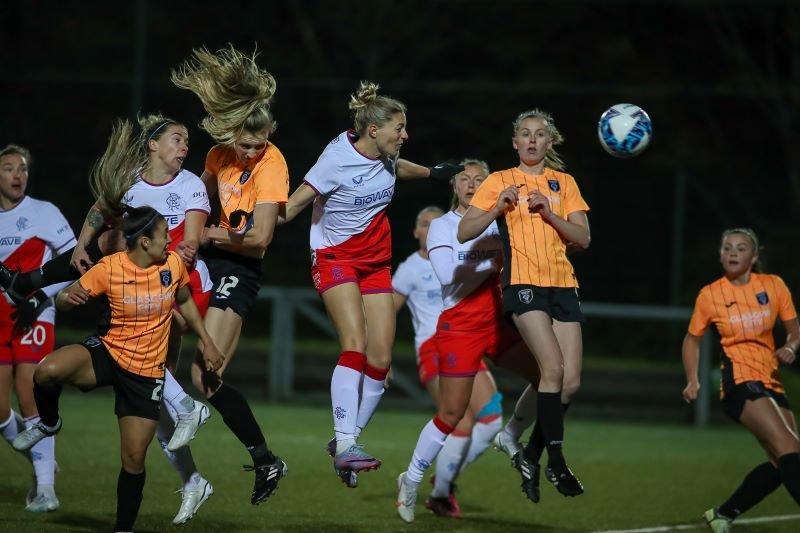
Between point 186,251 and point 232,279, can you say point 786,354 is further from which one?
point 186,251

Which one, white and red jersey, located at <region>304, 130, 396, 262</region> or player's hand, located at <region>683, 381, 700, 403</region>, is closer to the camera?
white and red jersey, located at <region>304, 130, 396, 262</region>

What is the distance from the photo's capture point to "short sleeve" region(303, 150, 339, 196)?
7.17 metres

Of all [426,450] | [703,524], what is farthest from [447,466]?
[703,524]

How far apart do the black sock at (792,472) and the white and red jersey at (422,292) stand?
9.28 feet

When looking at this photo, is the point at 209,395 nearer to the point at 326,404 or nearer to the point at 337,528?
the point at 337,528

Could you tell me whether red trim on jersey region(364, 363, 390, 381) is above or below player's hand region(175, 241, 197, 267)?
below

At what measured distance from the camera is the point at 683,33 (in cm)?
2041

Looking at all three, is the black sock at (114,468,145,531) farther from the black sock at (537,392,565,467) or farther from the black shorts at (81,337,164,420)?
the black sock at (537,392,565,467)

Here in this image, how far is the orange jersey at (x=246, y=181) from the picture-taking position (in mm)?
7043

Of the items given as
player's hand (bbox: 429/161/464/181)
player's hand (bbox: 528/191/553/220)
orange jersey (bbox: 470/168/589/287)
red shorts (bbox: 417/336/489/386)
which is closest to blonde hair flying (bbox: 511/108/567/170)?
orange jersey (bbox: 470/168/589/287)

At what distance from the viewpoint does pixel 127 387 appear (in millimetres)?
6531

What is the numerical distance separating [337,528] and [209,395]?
1.18 meters

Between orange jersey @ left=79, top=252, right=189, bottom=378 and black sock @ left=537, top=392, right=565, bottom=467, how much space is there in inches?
83.5

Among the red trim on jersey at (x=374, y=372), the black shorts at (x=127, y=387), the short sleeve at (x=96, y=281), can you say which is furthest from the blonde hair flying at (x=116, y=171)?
the red trim on jersey at (x=374, y=372)
